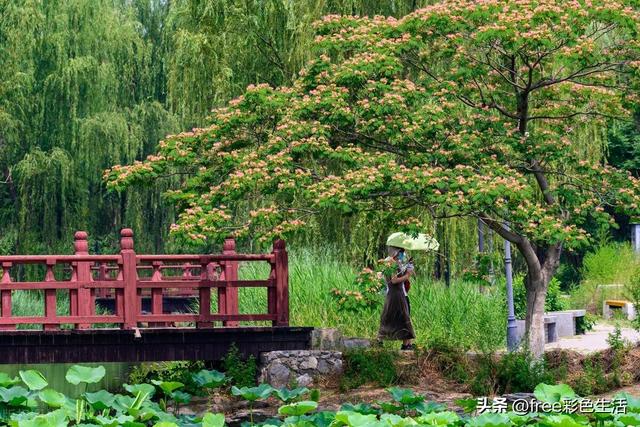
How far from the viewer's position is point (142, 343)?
1702 cm

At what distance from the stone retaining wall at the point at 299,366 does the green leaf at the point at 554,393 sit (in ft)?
21.8

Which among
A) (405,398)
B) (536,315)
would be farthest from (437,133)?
(405,398)

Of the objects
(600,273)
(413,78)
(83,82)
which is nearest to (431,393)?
(413,78)

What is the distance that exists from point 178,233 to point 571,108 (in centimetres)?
529

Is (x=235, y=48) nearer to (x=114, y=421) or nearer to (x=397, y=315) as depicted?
(x=397, y=315)

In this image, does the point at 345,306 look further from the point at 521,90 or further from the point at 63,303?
the point at 63,303

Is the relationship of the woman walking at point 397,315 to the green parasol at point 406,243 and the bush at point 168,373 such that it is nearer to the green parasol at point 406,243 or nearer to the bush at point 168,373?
the green parasol at point 406,243

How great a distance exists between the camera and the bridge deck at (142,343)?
16828 millimetres

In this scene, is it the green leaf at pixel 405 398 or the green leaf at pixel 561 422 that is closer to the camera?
the green leaf at pixel 561 422

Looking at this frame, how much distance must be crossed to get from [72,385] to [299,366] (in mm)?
6742

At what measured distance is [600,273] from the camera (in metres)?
28.0

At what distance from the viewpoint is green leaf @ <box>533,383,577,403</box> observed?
33.1 ft

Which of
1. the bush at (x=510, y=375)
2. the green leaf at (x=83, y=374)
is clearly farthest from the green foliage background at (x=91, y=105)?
the green leaf at (x=83, y=374)

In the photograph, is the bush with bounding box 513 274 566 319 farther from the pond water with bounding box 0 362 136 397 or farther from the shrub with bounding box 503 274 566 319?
the pond water with bounding box 0 362 136 397
